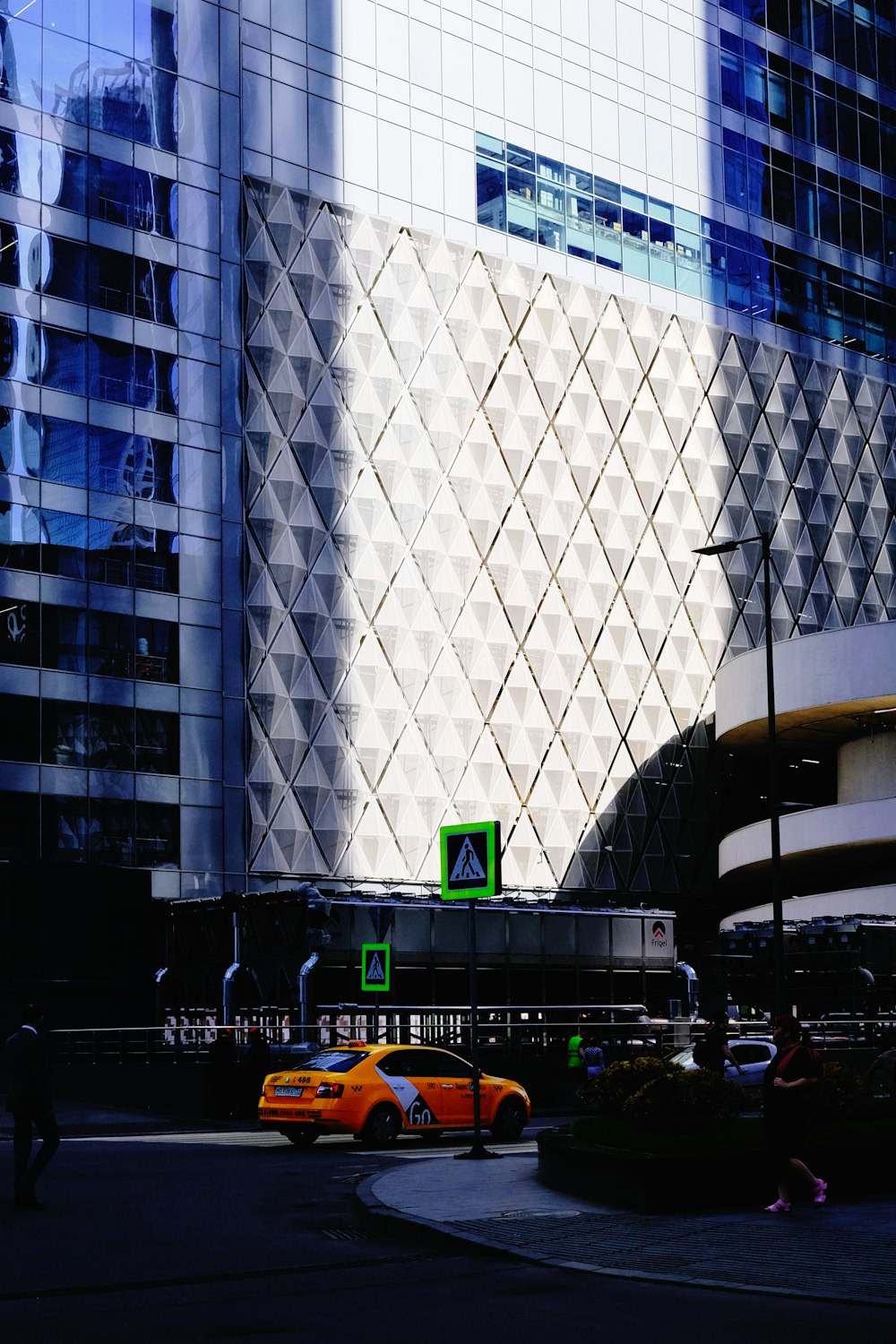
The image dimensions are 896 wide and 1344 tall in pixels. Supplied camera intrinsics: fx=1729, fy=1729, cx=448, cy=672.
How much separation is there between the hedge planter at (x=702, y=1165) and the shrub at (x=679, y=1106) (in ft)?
0.36

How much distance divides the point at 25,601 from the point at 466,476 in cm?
1620

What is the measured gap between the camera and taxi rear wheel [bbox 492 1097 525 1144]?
26.0 metres

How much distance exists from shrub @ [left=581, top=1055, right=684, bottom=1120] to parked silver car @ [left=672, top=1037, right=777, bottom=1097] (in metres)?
12.4

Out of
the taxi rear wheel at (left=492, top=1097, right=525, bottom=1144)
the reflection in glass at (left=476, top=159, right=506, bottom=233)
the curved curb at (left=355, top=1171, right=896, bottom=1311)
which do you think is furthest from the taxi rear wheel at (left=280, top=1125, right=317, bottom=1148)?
the reflection in glass at (left=476, top=159, right=506, bottom=233)

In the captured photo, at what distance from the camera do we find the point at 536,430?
59.6 meters

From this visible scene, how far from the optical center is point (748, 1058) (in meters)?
32.2

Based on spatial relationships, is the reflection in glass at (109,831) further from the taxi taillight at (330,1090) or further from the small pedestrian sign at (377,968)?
the taxi taillight at (330,1090)

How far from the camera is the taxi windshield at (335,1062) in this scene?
23797 mm

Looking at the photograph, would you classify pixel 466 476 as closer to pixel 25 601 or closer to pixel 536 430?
pixel 536 430

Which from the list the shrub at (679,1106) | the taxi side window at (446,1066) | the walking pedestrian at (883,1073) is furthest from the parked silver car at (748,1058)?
the shrub at (679,1106)

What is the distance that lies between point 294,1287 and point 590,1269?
6.76 ft

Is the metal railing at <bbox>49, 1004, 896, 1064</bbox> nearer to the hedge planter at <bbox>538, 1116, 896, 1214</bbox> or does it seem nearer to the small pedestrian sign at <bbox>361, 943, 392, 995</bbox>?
the small pedestrian sign at <bbox>361, 943, 392, 995</bbox>

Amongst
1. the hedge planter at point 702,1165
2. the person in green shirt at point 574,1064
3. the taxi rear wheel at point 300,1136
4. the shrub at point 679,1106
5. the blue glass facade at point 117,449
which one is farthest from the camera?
the blue glass facade at point 117,449

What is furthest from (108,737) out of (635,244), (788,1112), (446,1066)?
(788,1112)
